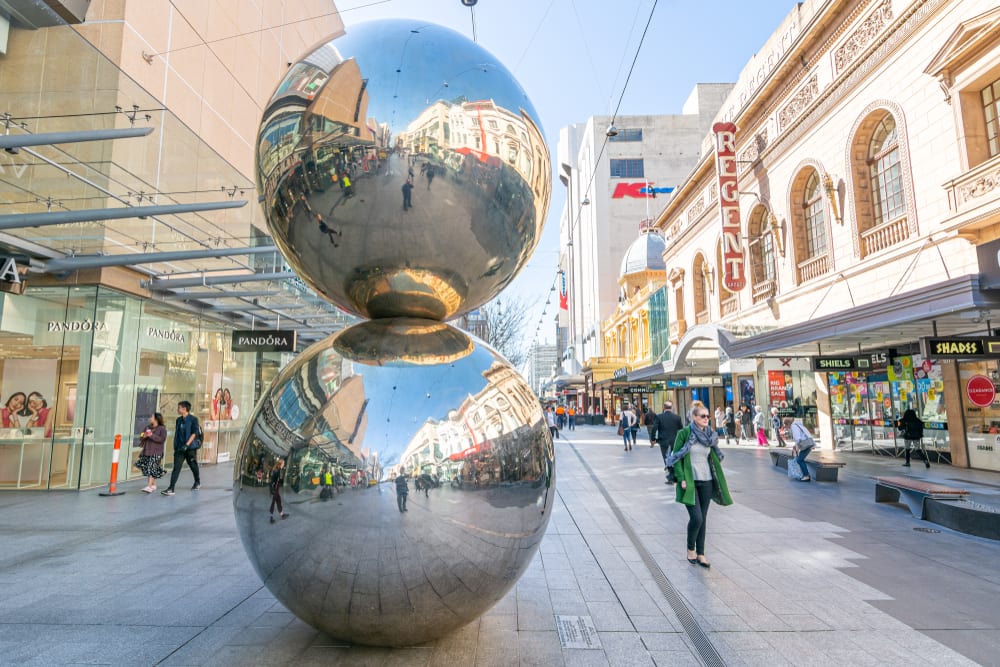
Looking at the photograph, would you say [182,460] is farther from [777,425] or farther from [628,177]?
[628,177]

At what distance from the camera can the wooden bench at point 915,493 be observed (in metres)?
7.68

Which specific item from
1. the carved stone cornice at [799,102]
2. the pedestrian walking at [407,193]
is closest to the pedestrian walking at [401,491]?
the pedestrian walking at [407,193]

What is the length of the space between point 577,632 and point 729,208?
2065cm

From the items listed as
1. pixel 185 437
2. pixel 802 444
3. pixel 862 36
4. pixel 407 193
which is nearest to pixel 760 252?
pixel 862 36

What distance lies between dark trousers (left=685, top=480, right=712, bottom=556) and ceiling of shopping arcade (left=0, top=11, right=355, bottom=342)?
320 inches

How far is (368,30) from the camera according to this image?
3.19 meters

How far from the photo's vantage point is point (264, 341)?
1266 cm

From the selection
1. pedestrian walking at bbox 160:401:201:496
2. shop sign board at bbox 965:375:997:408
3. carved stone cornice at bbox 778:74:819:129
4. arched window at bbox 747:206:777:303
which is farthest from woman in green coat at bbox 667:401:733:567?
arched window at bbox 747:206:777:303

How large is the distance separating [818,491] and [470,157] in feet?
35.0

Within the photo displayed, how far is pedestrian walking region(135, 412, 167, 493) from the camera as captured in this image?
10477 mm

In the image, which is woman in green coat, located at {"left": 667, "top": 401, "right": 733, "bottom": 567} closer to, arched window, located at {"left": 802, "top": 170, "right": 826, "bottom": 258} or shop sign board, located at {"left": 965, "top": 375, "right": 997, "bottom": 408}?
shop sign board, located at {"left": 965, "top": 375, "right": 997, "bottom": 408}

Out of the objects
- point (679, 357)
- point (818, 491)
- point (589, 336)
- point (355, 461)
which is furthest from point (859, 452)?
point (589, 336)

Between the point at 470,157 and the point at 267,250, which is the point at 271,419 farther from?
the point at 267,250

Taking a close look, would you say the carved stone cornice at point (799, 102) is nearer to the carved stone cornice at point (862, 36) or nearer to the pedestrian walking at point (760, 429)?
the carved stone cornice at point (862, 36)
